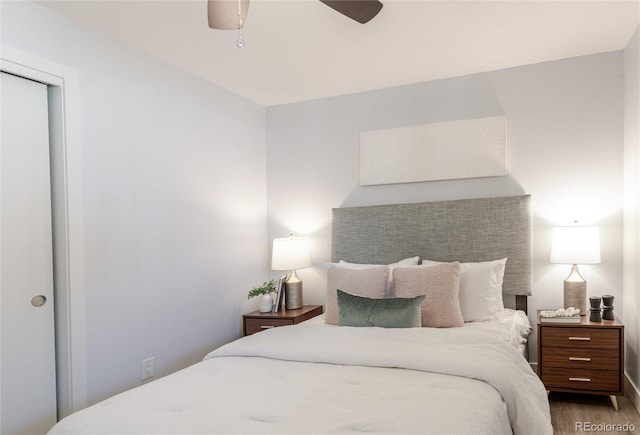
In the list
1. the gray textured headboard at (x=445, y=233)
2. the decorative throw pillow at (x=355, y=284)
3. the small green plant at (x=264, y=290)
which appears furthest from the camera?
the small green plant at (x=264, y=290)

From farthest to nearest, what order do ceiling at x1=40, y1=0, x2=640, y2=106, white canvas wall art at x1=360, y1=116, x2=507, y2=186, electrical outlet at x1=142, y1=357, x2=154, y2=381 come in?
white canvas wall art at x1=360, y1=116, x2=507, y2=186
electrical outlet at x1=142, y1=357, x2=154, y2=381
ceiling at x1=40, y1=0, x2=640, y2=106

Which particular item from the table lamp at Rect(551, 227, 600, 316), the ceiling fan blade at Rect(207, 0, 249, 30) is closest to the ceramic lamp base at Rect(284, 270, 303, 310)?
the table lamp at Rect(551, 227, 600, 316)

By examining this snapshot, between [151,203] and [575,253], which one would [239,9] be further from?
[575,253]

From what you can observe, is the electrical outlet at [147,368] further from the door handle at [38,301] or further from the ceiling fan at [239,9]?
the ceiling fan at [239,9]

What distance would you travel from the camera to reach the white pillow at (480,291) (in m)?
3.00

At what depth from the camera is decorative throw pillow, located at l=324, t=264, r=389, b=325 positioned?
10.2 ft

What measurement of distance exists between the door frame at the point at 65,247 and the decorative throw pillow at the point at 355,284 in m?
1.52

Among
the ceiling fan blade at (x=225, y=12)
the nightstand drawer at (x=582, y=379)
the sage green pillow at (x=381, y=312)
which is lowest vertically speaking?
the nightstand drawer at (x=582, y=379)

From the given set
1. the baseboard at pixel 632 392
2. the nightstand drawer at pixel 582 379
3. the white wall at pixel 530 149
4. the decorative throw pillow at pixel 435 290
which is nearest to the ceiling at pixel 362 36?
the white wall at pixel 530 149

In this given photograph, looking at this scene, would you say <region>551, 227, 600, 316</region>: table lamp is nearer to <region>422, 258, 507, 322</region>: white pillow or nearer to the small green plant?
<region>422, 258, 507, 322</region>: white pillow

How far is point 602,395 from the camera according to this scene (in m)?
2.90

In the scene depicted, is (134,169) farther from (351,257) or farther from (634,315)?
(634,315)

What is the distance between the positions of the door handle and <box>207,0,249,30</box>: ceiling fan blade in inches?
66.4

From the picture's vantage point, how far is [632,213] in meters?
2.96
